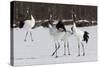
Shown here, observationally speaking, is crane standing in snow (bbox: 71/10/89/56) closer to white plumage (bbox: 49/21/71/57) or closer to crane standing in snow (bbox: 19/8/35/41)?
white plumage (bbox: 49/21/71/57)

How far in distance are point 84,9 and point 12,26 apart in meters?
0.72

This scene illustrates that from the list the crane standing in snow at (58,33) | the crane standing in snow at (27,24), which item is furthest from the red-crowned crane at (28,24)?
the crane standing in snow at (58,33)

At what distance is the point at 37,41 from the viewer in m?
2.16

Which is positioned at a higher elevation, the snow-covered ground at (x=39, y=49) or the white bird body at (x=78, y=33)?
the white bird body at (x=78, y=33)

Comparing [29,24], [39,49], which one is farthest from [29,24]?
[39,49]

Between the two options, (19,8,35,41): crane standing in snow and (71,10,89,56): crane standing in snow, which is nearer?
(19,8,35,41): crane standing in snow

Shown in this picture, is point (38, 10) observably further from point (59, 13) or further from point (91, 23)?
point (91, 23)

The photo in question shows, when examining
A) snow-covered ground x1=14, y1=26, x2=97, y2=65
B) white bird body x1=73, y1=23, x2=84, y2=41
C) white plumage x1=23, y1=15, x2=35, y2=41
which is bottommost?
snow-covered ground x1=14, y1=26, x2=97, y2=65

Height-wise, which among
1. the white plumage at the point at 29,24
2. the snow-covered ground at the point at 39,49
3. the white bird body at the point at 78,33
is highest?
the white plumage at the point at 29,24

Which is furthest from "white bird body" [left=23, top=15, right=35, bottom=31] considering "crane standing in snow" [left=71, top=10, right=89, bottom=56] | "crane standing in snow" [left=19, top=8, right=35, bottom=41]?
"crane standing in snow" [left=71, top=10, right=89, bottom=56]

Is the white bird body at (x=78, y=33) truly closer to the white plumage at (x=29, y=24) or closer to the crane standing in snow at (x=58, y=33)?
the crane standing in snow at (x=58, y=33)

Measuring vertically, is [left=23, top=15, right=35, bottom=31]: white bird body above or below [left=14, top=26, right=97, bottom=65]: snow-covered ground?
above

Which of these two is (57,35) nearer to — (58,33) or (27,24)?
(58,33)
